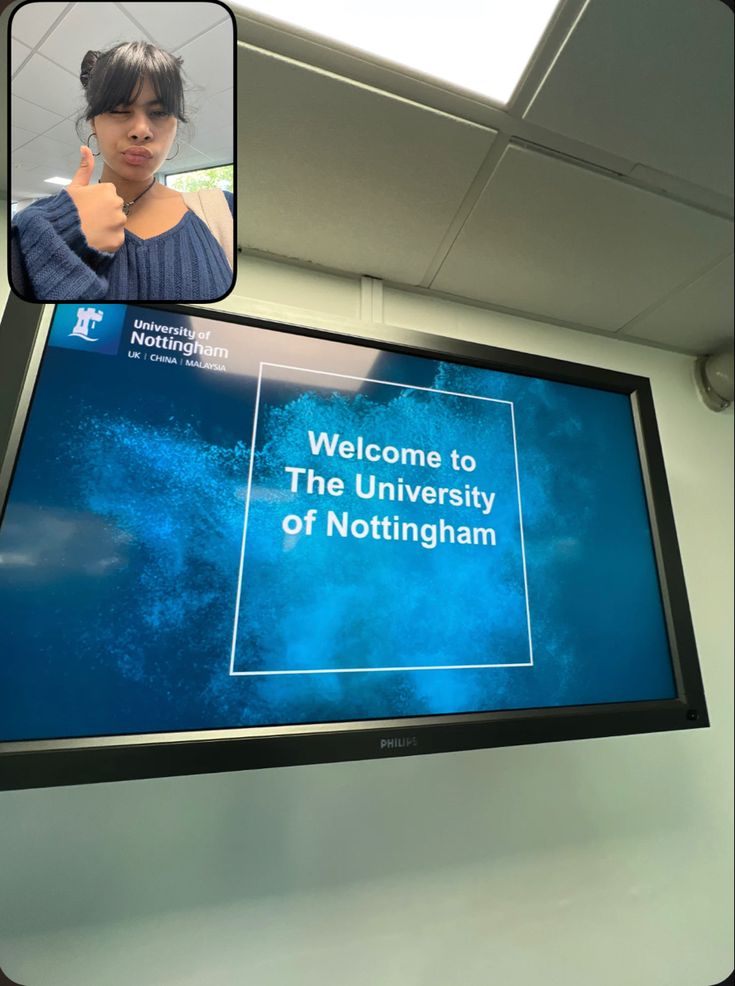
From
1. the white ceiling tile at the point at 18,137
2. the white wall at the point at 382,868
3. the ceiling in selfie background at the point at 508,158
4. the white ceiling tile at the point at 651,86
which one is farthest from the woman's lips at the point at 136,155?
the white ceiling tile at the point at 651,86

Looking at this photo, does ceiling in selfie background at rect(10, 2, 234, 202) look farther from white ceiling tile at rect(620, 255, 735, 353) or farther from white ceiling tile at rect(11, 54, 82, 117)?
white ceiling tile at rect(620, 255, 735, 353)

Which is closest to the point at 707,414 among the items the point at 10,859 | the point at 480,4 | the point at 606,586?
the point at 606,586

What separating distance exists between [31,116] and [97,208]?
94mm

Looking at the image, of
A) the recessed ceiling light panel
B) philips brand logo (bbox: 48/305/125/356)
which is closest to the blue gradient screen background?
philips brand logo (bbox: 48/305/125/356)

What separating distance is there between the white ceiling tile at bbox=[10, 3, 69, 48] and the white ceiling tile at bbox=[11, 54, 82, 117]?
3cm

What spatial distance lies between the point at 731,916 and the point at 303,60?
1.90 metres

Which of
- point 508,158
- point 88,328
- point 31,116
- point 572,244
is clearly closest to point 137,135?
point 31,116

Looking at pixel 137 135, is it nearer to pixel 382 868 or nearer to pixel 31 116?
pixel 31 116

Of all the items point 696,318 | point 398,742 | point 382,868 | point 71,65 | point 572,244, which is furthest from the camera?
point 696,318

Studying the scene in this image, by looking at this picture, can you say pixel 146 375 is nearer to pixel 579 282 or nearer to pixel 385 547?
pixel 385 547

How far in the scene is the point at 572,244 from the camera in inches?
40.9

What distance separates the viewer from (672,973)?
2.84 feet

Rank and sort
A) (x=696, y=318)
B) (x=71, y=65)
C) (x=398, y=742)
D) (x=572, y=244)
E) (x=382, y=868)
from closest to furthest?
1. (x=71, y=65)
2. (x=398, y=742)
3. (x=382, y=868)
4. (x=572, y=244)
5. (x=696, y=318)

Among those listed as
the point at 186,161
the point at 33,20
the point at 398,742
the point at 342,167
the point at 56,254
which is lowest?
the point at 398,742
